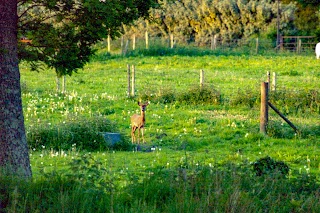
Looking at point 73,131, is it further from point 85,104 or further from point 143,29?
point 143,29

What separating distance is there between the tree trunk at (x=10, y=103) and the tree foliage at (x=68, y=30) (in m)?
0.52

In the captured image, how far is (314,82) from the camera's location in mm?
28391

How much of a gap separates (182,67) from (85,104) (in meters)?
16.3

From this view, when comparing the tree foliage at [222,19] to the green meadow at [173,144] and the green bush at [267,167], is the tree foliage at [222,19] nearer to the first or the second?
the green meadow at [173,144]

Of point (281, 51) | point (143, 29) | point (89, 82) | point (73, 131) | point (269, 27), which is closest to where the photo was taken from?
point (73, 131)

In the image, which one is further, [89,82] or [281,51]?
[281,51]

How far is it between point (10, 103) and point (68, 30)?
163 centimetres

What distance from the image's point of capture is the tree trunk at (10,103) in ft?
32.6

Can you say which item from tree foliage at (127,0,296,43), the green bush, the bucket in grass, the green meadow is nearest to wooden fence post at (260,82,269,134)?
the green meadow

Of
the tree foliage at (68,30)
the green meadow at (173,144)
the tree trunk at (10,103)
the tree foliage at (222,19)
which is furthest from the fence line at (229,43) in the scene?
the tree trunk at (10,103)

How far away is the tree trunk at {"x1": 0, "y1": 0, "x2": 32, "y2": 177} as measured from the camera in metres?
9.92

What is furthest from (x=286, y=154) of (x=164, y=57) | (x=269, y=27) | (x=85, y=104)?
(x=269, y=27)

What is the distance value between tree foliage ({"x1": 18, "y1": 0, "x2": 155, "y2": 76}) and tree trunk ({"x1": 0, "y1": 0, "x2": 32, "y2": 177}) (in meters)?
0.52

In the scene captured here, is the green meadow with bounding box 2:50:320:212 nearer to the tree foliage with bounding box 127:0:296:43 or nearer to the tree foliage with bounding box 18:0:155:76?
the tree foliage with bounding box 18:0:155:76
